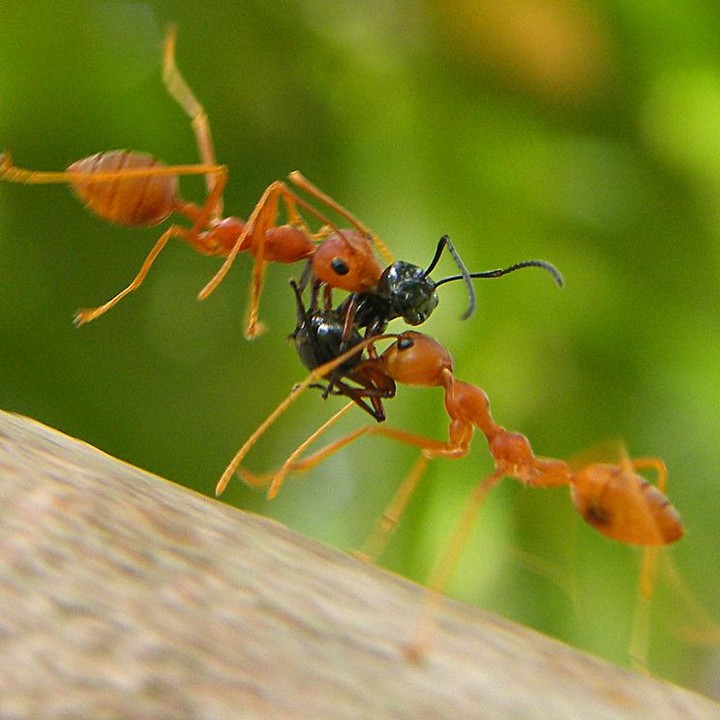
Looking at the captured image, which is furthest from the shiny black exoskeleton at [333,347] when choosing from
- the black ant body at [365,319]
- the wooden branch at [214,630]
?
the wooden branch at [214,630]

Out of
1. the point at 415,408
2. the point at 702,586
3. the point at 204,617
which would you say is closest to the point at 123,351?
the point at 415,408

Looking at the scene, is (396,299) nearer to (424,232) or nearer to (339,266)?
(339,266)

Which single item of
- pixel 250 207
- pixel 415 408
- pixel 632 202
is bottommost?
pixel 415 408

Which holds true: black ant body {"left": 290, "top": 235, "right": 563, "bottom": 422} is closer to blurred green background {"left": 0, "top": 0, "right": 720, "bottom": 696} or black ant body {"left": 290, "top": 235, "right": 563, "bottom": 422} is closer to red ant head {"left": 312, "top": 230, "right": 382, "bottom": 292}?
red ant head {"left": 312, "top": 230, "right": 382, "bottom": 292}

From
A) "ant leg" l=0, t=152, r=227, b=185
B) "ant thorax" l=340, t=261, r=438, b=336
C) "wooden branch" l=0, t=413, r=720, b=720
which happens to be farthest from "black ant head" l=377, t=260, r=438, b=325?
"wooden branch" l=0, t=413, r=720, b=720

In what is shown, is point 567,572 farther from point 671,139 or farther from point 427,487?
point 671,139

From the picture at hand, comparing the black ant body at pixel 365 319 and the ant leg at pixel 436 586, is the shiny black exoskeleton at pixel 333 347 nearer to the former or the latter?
the black ant body at pixel 365 319
